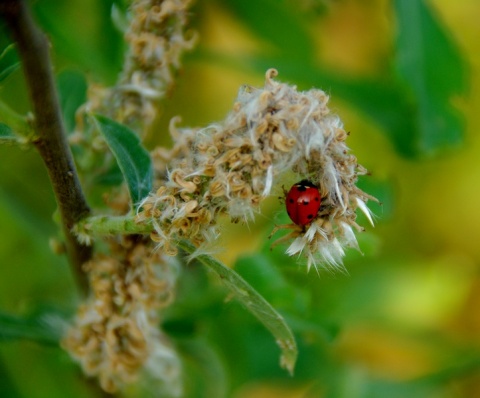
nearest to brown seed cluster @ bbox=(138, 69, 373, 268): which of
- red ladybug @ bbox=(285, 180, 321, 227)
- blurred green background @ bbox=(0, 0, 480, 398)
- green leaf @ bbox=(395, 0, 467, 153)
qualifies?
red ladybug @ bbox=(285, 180, 321, 227)

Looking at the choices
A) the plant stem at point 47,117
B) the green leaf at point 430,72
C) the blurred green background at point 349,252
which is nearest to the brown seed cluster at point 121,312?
the plant stem at point 47,117

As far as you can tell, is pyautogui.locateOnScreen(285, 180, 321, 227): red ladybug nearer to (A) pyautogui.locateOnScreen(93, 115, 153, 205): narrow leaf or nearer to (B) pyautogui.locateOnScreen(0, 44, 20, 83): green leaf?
(A) pyautogui.locateOnScreen(93, 115, 153, 205): narrow leaf

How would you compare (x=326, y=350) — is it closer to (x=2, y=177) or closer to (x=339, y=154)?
(x=2, y=177)

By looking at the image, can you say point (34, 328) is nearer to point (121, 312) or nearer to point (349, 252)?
point (121, 312)

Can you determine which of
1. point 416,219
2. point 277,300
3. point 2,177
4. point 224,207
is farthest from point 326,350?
point 224,207

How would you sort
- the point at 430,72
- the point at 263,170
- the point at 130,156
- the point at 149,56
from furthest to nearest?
the point at 430,72 → the point at 149,56 → the point at 130,156 → the point at 263,170

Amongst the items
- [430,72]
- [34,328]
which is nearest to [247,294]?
[34,328]
